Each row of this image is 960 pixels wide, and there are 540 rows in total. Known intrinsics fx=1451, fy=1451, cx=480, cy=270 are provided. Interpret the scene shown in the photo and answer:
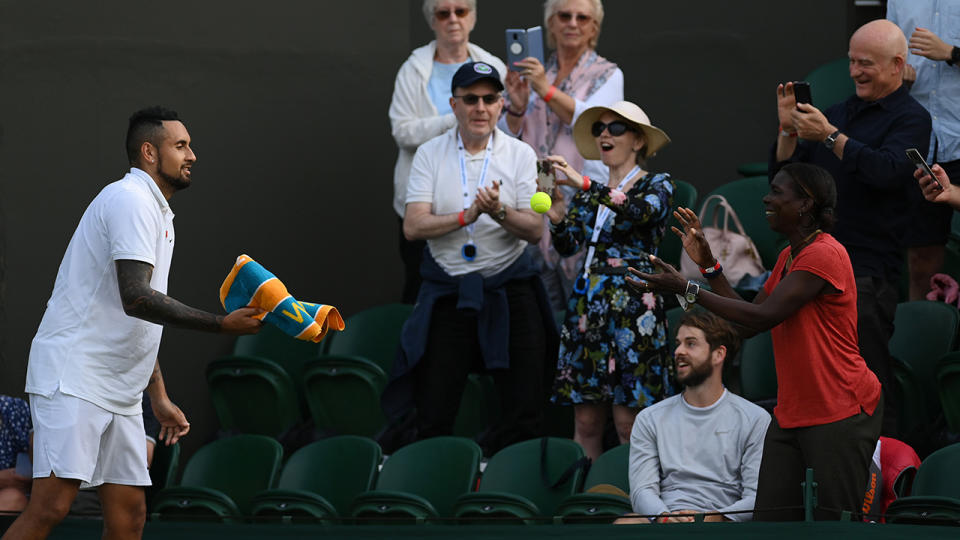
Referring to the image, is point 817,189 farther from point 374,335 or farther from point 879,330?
point 374,335

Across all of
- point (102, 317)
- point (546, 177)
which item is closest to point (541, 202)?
point (546, 177)

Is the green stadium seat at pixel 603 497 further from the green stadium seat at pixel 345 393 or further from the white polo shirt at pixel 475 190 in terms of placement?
the green stadium seat at pixel 345 393

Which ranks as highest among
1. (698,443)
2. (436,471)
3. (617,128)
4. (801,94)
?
(801,94)

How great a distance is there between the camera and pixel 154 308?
13.3 ft

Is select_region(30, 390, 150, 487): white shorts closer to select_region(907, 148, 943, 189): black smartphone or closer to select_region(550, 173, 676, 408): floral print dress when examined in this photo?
select_region(550, 173, 676, 408): floral print dress

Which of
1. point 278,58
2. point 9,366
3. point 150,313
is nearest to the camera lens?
point 150,313

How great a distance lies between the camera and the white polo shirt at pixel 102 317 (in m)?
4.22

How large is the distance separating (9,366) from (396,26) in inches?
119

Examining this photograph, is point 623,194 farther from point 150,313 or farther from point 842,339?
point 150,313

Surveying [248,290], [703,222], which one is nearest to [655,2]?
[703,222]

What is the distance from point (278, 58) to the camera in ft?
25.5

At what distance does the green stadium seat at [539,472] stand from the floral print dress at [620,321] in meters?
0.24

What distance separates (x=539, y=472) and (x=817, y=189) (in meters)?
1.73

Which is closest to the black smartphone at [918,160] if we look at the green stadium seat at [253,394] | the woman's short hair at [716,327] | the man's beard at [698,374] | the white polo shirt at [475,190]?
the woman's short hair at [716,327]
